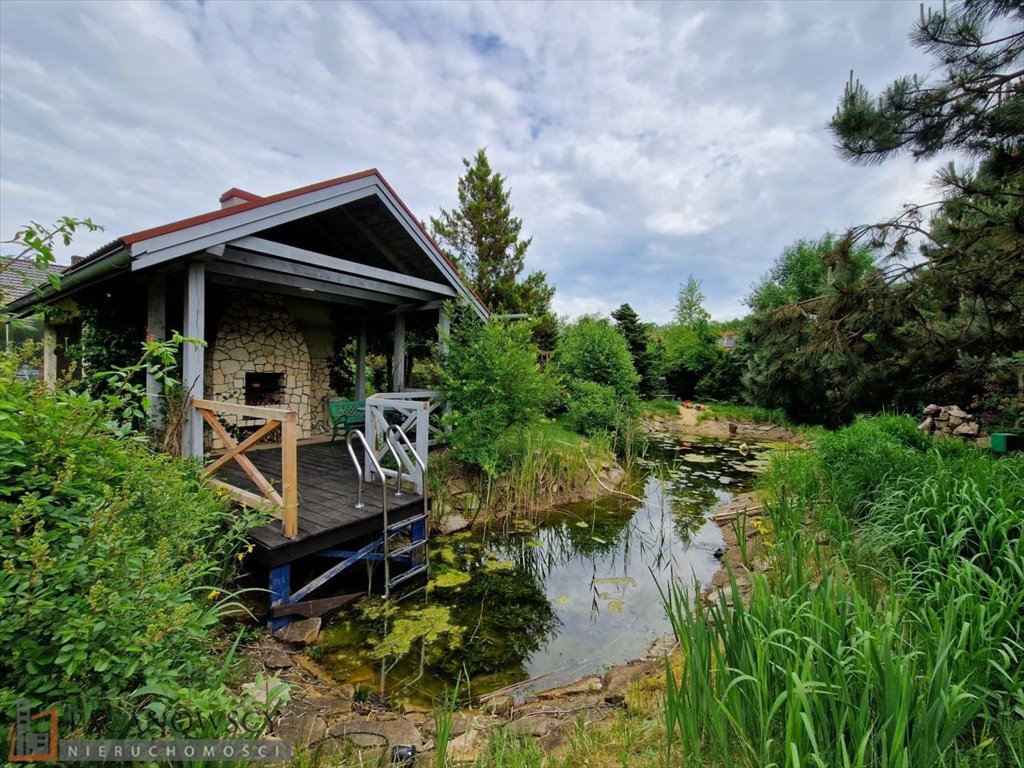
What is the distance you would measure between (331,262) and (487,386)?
2496 mm

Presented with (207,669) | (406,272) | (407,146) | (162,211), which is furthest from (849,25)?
(162,211)

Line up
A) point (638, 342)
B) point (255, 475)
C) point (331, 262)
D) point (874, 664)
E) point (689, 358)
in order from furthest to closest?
point (689, 358)
point (638, 342)
point (331, 262)
point (255, 475)
point (874, 664)

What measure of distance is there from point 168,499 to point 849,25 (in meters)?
6.11

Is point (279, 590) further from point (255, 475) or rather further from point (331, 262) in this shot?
point (331, 262)

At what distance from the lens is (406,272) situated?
677cm

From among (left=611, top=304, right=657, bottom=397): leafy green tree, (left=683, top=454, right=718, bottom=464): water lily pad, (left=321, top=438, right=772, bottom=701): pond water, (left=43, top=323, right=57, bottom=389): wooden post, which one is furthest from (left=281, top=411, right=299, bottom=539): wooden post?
(left=611, top=304, right=657, bottom=397): leafy green tree

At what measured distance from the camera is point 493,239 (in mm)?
14766

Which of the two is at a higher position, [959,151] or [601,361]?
[959,151]

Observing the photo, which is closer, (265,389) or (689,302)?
(265,389)

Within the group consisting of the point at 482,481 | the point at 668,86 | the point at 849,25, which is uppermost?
the point at 668,86

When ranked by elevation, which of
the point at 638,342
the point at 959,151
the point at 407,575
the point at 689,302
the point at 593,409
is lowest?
the point at 407,575

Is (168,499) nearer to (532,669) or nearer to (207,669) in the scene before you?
(207,669)

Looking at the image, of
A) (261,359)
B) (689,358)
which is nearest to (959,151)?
(261,359)

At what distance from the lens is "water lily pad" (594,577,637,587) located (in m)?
4.20
